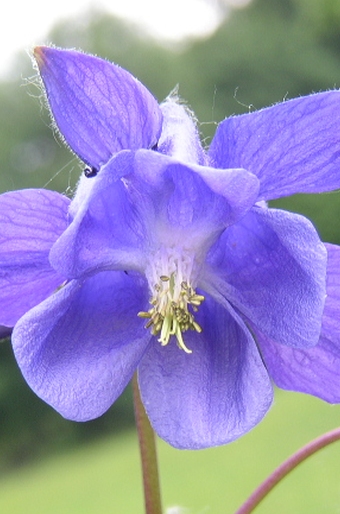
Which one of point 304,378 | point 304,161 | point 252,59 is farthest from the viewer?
point 252,59

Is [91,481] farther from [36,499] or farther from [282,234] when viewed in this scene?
[282,234]

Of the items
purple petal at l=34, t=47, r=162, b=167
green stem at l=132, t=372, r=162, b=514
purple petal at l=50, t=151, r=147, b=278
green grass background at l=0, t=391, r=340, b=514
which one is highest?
purple petal at l=34, t=47, r=162, b=167

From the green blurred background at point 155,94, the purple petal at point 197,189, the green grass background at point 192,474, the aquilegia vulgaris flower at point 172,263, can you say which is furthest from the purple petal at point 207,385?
the green blurred background at point 155,94

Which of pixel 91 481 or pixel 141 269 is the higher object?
pixel 141 269

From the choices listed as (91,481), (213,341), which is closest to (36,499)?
(91,481)

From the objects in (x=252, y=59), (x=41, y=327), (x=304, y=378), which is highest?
(x=41, y=327)

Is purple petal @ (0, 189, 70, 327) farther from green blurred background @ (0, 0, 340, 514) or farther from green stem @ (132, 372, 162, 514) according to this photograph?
green blurred background @ (0, 0, 340, 514)

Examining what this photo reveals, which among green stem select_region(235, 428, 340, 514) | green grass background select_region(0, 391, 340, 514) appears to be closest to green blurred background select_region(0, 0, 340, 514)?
green grass background select_region(0, 391, 340, 514)
